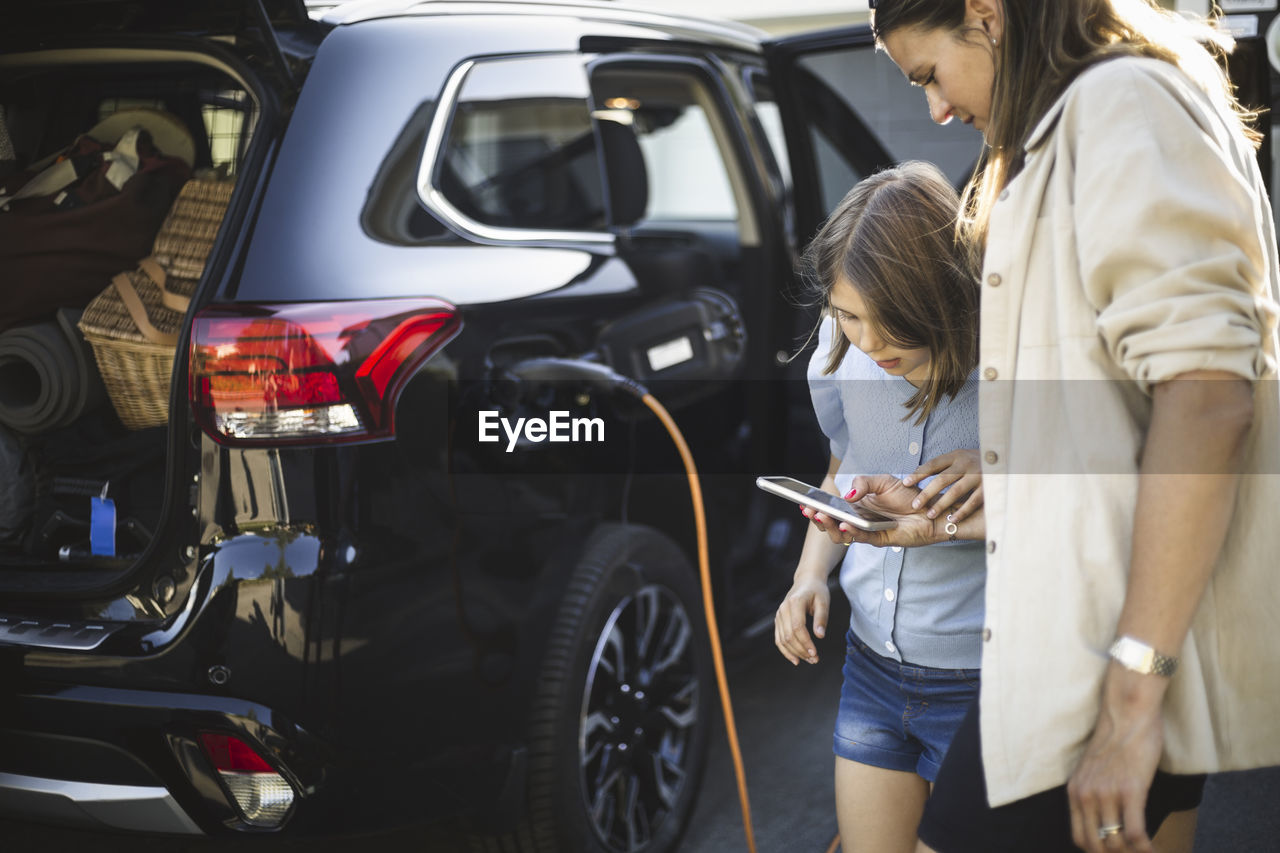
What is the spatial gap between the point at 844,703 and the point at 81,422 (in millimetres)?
1820

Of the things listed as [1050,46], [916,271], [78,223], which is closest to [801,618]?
[916,271]

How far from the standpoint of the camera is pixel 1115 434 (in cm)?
126

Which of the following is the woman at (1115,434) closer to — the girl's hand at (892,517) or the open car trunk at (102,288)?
the girl's hand at (892,517)

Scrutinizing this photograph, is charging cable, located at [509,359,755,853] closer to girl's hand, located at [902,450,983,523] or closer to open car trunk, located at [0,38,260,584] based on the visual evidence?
open car trunk, located at [0,38,260,584]

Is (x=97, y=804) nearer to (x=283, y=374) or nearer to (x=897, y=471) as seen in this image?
(x=283, y=374)

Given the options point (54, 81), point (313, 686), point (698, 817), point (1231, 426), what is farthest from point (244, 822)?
point (54, 81)

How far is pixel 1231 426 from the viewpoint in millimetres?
1176

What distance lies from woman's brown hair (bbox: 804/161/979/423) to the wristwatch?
0.56m

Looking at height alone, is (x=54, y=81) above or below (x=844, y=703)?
above

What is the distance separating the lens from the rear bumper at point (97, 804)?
206 cm

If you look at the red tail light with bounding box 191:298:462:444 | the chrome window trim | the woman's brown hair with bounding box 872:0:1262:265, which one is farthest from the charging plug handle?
the woman's brown hair with bounding box 872:0:1262:265

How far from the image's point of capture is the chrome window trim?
7.68 ft

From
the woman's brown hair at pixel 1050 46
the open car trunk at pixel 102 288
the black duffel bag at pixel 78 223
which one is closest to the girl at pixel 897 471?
the woman's brown hair at pixel 1050 46

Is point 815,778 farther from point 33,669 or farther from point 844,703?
A: point 33,669
